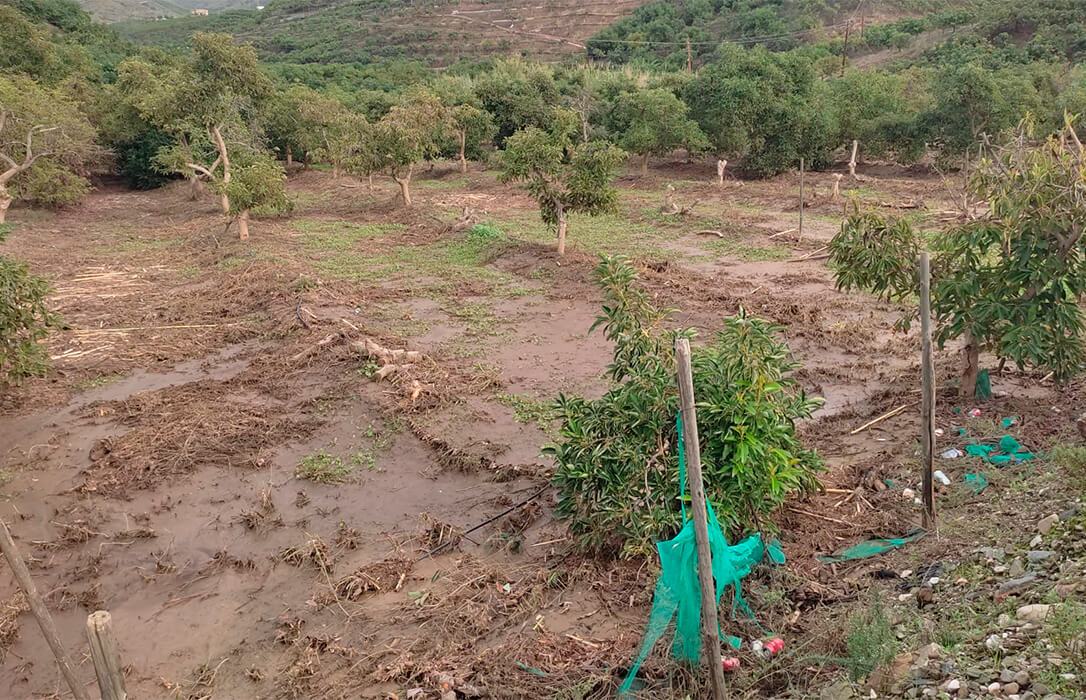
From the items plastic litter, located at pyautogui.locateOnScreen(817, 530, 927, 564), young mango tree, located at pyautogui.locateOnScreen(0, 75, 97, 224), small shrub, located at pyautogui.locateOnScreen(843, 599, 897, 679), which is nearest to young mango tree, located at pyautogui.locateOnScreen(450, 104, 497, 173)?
young mango tree, located at pyautogui.locateOnScreen(0, 75, 97, 224)

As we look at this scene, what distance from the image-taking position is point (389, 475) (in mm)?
7473

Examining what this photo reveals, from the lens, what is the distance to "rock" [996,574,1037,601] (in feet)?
13.0

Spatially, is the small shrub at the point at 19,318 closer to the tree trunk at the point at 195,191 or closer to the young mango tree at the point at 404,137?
the young mango tree at the point at 404,137

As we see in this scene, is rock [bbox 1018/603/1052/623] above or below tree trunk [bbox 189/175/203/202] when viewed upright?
below

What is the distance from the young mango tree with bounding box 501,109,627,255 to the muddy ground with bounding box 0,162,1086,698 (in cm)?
119

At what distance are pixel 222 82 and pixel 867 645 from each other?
76.6ft

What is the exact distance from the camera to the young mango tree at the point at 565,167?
48.3ft

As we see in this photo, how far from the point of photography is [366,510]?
6863 mm

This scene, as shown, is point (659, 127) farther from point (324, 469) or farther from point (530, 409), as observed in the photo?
point (324, 469)

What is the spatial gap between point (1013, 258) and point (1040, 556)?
3.37 m

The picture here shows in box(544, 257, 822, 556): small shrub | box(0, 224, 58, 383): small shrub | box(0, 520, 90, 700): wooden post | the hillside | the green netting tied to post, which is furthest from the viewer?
the hillside

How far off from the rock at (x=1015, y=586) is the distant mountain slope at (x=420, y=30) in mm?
58959

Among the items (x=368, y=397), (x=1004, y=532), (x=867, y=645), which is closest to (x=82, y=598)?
(x=368, y=397)

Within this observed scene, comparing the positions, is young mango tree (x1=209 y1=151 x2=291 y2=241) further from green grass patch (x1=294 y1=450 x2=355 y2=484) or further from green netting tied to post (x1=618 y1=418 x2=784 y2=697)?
green netting tied to post (x1=618 y1=418 x2=784 y2=697)
